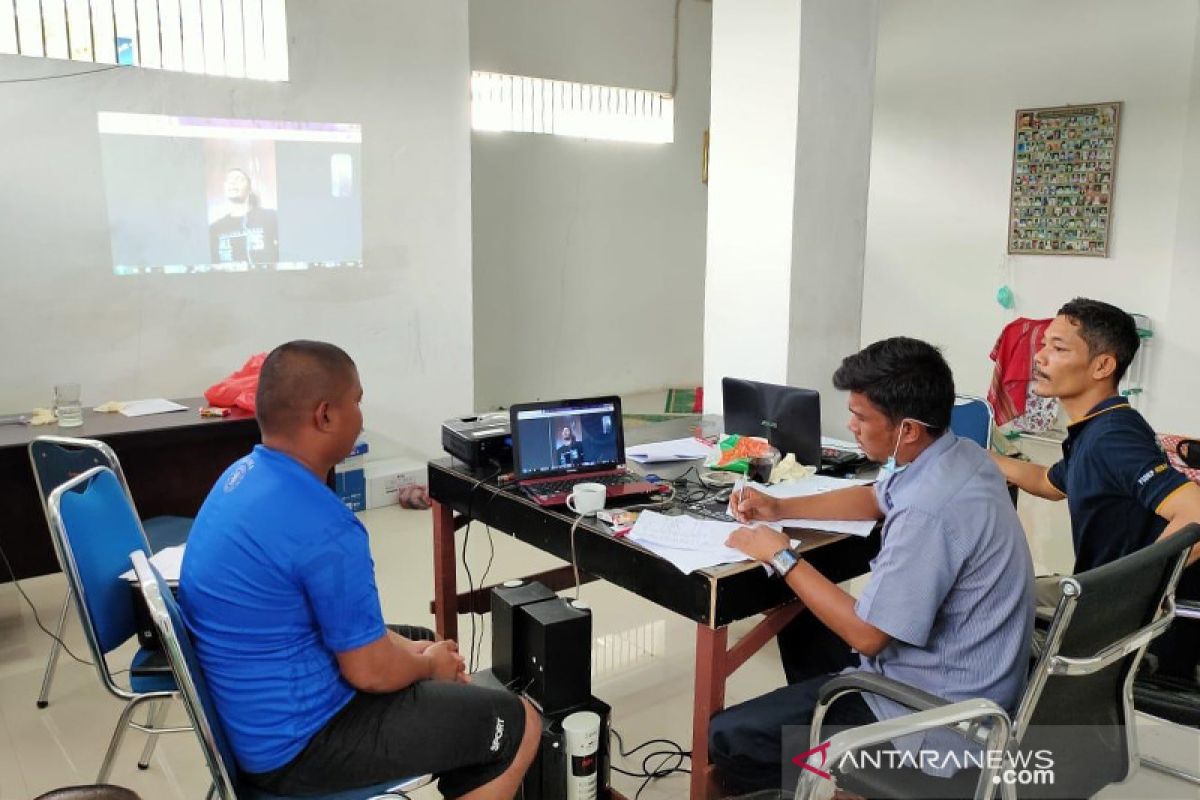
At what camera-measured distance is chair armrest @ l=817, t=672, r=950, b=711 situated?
1560 millimetres

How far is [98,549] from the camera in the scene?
2086 mm

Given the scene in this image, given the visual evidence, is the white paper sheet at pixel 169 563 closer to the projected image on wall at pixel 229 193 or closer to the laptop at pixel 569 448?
the laptop at pixel 569 448

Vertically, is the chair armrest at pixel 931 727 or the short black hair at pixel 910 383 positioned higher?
the short black hair at pixel 910 383

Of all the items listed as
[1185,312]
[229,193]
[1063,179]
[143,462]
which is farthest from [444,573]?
[1063,179]

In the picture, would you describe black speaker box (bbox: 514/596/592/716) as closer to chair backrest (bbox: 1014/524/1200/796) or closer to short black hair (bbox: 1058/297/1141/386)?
chair backrest (bbox: 1014/524/1200/796)

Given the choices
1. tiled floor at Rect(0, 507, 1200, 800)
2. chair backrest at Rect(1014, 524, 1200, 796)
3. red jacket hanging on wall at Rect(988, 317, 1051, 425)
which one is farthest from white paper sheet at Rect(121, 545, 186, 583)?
red jacket hanging on wall at Rect(988, 317, 1051, 425)

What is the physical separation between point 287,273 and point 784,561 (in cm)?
338

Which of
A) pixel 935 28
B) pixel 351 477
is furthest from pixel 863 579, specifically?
pixel 935 28

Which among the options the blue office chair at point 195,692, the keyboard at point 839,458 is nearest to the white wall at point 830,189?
the keyboard at point 839,458

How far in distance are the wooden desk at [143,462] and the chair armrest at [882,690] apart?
2360mm

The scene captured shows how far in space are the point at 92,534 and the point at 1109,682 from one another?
83.4 inches

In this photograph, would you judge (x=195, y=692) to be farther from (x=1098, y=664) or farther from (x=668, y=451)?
(x=668, y=451)

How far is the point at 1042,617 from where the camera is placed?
88.1 inches

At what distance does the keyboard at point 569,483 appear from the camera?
243 centimetres
